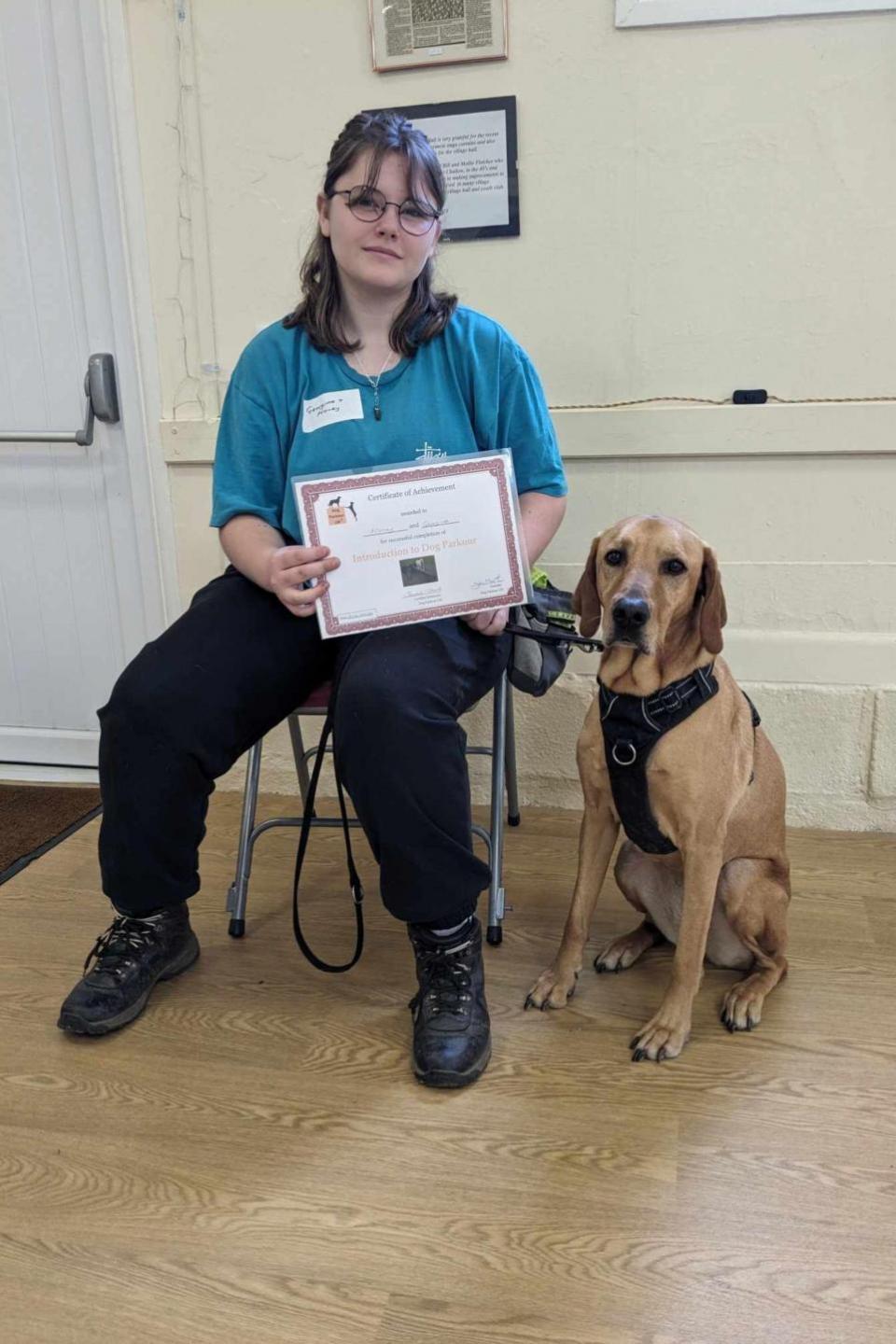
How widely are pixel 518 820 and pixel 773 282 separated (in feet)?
4.97

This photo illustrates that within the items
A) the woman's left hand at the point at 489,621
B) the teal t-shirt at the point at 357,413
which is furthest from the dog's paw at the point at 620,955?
the teal t-shirt at the point at 357,413

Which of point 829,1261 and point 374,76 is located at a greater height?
point 374,76

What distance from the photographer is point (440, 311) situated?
186 cm

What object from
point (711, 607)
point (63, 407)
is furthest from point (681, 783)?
point (63, 407)

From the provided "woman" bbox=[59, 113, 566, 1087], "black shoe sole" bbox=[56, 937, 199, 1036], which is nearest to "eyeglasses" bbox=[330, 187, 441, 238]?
"woman" bbox=[59, 113, 566, 1087]

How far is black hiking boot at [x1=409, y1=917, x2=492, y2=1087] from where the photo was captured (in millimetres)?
1623

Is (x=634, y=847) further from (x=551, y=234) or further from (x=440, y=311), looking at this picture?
(x=551, y=234)

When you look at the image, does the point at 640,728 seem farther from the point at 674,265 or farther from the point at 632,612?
the point at 674,265

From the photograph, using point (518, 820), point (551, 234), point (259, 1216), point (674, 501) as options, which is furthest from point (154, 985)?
point (551, 234)

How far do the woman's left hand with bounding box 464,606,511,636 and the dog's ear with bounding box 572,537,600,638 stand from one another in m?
0.14

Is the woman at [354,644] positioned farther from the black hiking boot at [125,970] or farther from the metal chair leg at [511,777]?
the metal chair leg at [511,777]

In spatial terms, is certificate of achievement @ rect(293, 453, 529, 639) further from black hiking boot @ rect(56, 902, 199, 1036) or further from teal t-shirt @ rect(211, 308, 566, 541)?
black hiking boot @ rect(56, 902, 199, 1036)

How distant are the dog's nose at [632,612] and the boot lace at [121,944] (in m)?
1.08

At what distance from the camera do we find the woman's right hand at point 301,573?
5.44 ft
